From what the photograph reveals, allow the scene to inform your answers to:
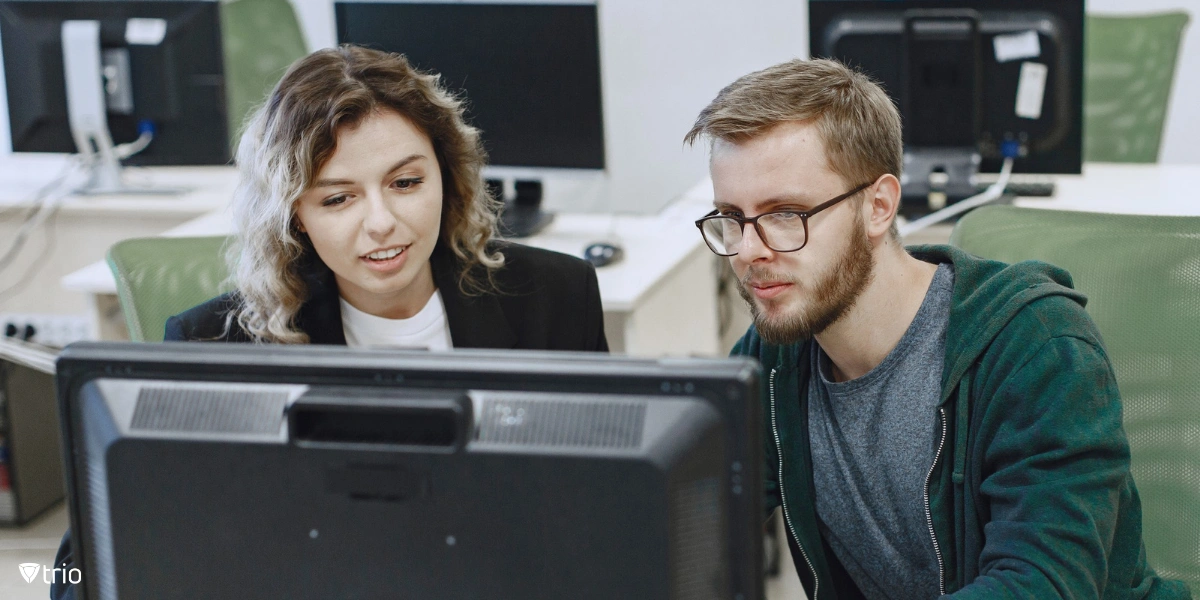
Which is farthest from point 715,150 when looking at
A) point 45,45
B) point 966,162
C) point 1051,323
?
point 45,45

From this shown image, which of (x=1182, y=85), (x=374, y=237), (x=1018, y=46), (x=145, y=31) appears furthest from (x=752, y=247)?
(x=1182, y=85)

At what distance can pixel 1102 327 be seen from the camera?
1361 mm

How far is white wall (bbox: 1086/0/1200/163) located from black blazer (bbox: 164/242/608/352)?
10.1 ft

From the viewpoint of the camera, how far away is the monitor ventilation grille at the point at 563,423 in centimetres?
70

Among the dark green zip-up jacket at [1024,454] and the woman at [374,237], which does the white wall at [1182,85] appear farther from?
the dark green zip-up jacket at [1024,454]

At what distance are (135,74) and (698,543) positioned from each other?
2869mm

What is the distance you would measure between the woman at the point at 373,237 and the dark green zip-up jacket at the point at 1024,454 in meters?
0.47

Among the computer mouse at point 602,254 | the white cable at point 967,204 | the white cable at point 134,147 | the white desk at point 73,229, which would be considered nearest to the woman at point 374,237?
the computer mouse at point 602,254

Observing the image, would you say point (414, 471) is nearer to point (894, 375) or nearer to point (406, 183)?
point (894, 375)

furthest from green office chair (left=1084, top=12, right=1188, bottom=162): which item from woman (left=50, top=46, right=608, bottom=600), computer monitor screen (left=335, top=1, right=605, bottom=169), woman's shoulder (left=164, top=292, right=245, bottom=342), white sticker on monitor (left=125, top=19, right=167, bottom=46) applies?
woman's shoulder (left=164, top=292, right=245, bottom=342)

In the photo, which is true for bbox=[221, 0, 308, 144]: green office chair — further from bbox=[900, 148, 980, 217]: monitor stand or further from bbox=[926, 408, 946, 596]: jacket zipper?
bbox=[926, 408, 946, 596]: jacket zipper

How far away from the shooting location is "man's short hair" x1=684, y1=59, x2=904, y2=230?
1208 millimetres

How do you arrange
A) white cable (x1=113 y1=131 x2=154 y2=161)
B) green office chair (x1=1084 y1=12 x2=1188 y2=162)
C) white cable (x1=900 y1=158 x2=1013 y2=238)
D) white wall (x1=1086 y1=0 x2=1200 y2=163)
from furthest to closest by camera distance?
1. white wall (x1=1086 y1=0 x2=1200 y2=163)
2. green office chair (x1=1084 y1=12 x2=1188 y2=162)
3. white cable (x1=113 y1=131 x2=154 y2=161)
4. white cable (x1=900 y1=158 x2=1013 y2=238)

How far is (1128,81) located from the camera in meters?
3.36
